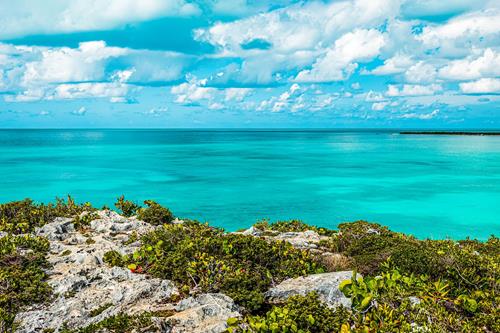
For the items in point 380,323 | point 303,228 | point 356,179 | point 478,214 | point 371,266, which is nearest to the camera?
point 380,323

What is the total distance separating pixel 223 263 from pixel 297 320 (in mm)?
3164

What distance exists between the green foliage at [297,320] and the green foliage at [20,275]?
15.1 feet

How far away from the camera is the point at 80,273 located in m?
9.92

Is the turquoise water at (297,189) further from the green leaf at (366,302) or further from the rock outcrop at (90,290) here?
the green leaf at (366,302)

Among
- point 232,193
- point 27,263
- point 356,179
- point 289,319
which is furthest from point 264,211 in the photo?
point 289,319

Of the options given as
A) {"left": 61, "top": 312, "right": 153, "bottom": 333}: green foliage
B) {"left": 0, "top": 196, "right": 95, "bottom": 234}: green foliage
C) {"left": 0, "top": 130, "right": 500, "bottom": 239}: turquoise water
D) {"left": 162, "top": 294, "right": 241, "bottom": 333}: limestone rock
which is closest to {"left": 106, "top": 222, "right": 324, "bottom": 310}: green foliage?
{"left": 162, "top": 294, "right": 241, "bottom": 333}: limestone rock

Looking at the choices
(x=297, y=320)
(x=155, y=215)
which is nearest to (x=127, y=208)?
(x=155, y=215)

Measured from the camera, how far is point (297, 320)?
683cm

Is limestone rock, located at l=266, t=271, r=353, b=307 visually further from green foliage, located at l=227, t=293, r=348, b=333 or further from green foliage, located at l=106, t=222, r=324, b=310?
green foliage, located at l=227, t=293, r=348, b=333

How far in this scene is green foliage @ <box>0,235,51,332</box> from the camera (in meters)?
8.44

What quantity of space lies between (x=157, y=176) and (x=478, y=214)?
111 feet

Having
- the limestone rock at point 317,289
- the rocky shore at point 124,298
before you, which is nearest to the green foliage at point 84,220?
the rocky shore at point 124,298

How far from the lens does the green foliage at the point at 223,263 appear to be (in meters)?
8.98

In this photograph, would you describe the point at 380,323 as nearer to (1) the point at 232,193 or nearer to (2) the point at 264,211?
(2) the point at 264,211
